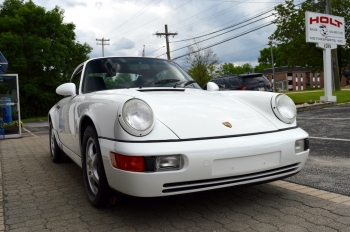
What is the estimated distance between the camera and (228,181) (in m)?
2.59

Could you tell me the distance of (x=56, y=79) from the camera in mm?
33531

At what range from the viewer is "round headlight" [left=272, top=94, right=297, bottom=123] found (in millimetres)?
3098

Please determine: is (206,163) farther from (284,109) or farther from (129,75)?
(129,75)

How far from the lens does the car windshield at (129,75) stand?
3781mm

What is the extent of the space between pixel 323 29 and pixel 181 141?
17.1m

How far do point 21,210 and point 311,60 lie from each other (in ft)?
144

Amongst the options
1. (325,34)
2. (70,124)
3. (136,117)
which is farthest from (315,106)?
(136,117)

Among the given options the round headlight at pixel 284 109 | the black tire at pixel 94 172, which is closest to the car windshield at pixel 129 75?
the black tire at pixel 94 172

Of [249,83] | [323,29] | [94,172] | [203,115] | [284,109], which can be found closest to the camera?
[203,115]

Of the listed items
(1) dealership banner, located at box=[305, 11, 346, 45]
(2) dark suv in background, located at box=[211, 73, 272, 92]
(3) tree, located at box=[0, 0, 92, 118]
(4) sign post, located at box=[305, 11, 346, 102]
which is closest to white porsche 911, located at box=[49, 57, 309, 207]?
(2) dark suv in background, located at box=[211, 73, 272, 92]

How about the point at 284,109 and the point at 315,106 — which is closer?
the point at 284,109

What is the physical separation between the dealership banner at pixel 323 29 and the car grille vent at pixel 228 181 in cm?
1547

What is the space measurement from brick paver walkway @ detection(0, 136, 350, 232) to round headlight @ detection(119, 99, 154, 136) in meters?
0.55

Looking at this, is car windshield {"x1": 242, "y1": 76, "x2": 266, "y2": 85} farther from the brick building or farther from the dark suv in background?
the brick building
